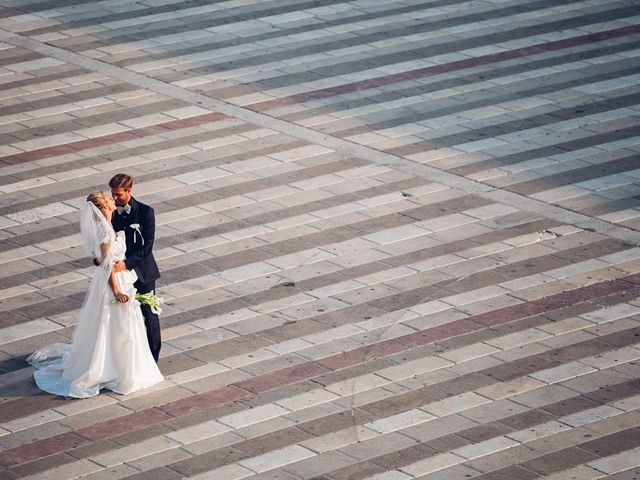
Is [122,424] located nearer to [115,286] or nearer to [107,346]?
[107,346]

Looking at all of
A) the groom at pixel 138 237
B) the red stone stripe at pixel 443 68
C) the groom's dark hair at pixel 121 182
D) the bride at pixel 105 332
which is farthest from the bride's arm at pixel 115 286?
the red stone stripe at pixel 443 68

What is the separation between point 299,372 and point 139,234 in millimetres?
1689

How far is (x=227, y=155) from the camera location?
16078mm

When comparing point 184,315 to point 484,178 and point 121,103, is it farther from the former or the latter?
point 121,103

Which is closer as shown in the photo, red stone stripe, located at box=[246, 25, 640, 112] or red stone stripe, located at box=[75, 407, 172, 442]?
red stone stripe, located at box=[75, 407, 172, 442]

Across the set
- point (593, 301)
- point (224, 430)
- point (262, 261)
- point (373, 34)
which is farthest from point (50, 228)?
point (373, 34)

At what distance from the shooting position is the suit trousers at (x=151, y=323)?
11289mm

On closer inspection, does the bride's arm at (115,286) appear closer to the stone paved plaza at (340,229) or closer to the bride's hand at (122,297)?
the bride's hand at (122,297)

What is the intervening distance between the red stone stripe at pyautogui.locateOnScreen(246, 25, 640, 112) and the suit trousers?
638 cm

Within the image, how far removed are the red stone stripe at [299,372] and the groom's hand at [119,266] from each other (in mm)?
1094

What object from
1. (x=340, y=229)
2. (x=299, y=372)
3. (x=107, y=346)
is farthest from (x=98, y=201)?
(x=340, y=229)

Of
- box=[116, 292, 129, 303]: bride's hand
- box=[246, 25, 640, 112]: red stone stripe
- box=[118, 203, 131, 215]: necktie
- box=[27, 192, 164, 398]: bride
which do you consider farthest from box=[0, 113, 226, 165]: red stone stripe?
box=[116, 292, 129, 303]: bride's hand

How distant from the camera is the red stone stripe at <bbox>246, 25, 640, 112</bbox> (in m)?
17.7

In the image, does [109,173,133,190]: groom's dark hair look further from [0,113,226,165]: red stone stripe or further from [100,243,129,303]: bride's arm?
[0,113,226,165]: red stone stripe
